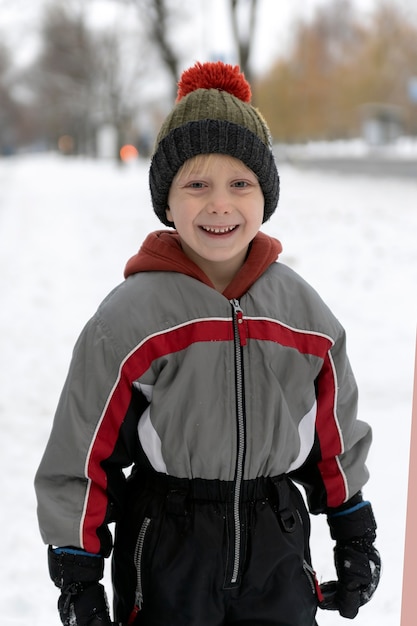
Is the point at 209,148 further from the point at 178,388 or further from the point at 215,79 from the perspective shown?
the point at 178,388

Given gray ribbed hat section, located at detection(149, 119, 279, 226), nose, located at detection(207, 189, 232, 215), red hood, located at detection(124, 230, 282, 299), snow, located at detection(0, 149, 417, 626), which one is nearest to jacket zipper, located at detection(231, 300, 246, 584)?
Result: red hood, located at detection(124, 230, 282, 299)

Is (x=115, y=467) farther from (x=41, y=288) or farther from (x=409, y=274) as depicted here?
(x=41, y=288)

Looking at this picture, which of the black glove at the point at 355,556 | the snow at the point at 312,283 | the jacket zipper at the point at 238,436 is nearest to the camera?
the jacket zipper at the point at 238,436

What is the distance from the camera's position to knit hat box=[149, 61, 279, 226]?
167cm

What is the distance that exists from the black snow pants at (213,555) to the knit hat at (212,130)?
70 cm

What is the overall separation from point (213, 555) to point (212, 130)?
0.94m

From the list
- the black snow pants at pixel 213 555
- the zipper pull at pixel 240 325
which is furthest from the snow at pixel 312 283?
the zipper pull at pixel 240 325

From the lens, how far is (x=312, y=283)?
6516mm

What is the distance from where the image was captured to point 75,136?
5800 centimetres

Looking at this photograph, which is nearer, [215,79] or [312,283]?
[215,79]

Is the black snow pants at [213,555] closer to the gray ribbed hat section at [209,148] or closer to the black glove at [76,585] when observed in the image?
the black glove at [76,585]

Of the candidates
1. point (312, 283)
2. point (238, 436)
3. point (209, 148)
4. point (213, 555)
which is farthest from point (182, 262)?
point (312, 283)

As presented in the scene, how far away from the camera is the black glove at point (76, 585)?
169 cm

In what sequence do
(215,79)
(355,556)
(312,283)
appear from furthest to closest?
(312,283), (355,556), (215,79)
